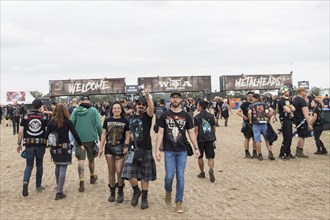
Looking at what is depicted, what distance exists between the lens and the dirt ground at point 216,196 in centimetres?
559

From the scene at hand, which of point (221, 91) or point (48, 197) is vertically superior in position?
point (221, 91)

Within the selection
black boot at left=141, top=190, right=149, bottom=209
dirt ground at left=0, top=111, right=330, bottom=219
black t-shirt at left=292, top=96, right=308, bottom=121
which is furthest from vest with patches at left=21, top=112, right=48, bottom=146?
black t-shirt at left=292, top=96, right=308, bottom=121

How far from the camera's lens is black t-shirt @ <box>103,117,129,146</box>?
6059mm

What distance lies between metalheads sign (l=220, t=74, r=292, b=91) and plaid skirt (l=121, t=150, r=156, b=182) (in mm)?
30251

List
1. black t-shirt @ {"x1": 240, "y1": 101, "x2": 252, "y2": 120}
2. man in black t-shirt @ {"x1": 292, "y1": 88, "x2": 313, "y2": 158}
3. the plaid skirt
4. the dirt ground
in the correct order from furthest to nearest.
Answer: black t-shirt @ {"x1": 240, "y1": 101, "x2": 252, "y2": 120}, man in black t-shirt @ {"x1": 292, "y1": 88, "x2": 313, "y2": 158}, the plaid skirt, the dirt ground

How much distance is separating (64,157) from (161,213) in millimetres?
2149

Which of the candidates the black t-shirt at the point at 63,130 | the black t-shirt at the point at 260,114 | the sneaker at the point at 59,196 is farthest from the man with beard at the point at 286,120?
the sneaker at the point at 59,196

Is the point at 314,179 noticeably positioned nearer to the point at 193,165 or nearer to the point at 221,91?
the point at 193,165

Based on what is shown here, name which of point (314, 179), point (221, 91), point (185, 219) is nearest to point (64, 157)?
point (185, 219)

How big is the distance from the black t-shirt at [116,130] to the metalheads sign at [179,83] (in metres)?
27.8

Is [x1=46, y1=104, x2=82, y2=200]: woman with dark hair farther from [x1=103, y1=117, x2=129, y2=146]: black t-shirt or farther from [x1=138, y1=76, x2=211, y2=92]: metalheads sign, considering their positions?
[x1=138, y1=76, x2=211, y2=92]: metalheads sign

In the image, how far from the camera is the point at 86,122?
23.5 feet

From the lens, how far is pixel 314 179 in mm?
7570

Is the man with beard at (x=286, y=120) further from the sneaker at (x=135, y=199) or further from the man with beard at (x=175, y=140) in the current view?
the sneaker at (x=135, y=199)
